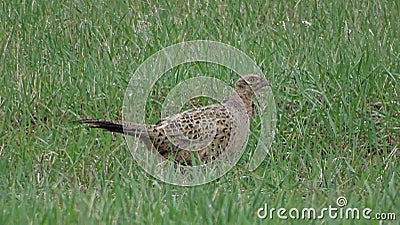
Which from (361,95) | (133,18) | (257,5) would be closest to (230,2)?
(257,5)

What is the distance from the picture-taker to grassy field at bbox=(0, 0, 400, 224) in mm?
4945

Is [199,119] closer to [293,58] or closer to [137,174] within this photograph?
[137,174]

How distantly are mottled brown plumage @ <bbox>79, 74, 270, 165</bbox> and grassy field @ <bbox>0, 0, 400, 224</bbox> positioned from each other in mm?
179

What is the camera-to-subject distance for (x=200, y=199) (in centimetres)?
486
